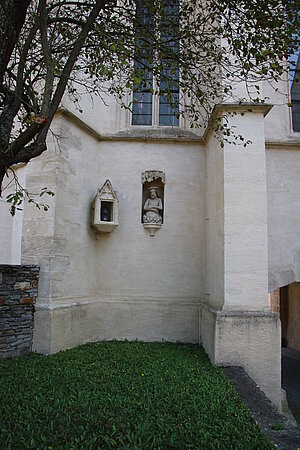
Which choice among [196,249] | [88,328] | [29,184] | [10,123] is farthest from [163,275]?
[10,123]

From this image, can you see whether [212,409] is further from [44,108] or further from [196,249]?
[196,249]

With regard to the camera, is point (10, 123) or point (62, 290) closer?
point (10, 123)

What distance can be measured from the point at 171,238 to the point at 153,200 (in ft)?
2.96

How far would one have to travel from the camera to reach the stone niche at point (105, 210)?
7625mm

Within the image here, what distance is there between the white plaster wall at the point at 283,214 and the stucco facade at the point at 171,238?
0.02m

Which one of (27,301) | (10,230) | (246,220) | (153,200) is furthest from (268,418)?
(10,230)

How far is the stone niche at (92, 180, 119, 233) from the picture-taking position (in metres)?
7.62

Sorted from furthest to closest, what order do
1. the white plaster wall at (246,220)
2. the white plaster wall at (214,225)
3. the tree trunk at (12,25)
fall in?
the white plaster wall at (214,225) → the white plaster wall at (246,220) → the tree trunk at (12,25)

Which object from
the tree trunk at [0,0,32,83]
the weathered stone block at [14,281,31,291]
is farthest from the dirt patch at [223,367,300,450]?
the tree trunk at [0,0,32,83]

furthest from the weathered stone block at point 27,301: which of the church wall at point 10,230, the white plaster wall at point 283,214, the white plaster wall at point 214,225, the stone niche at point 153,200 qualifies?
the white plaster wall at point 283,214

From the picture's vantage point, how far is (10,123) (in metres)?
3.88

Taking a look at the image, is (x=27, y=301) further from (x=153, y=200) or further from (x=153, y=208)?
(x=153, y=200)

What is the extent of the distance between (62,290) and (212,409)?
3.75 meters

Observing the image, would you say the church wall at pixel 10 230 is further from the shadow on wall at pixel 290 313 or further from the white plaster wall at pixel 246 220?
the shadow on wall at pixel 290 313
